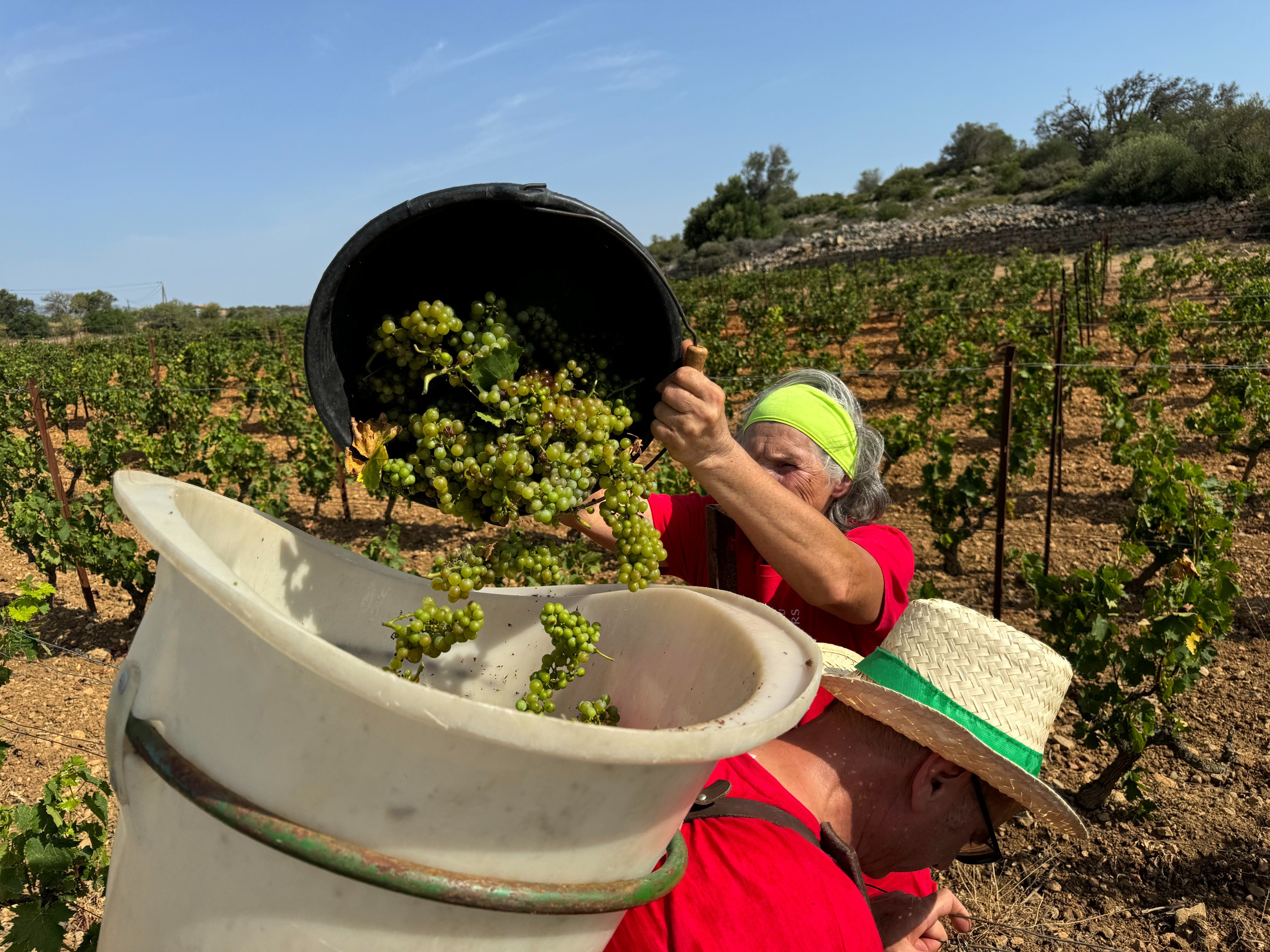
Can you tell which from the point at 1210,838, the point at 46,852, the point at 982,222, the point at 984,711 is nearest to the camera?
the point at 984,711

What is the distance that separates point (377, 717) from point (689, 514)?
1885 millimetres

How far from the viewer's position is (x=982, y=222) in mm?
36906

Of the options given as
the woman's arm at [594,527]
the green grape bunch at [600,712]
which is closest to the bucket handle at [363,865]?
the green grape bunch at [600,712]

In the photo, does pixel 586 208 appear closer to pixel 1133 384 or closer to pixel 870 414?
pixel 870 414

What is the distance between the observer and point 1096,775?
426cm

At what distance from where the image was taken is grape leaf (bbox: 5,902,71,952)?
6.04 ft

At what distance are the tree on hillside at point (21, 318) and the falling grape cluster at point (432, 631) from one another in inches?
2128

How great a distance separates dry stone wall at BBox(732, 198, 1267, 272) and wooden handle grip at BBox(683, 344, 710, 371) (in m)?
31.0

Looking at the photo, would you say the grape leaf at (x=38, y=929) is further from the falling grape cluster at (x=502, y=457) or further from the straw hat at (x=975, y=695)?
the straw hat at (x=975, y=695)

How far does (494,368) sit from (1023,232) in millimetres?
36331

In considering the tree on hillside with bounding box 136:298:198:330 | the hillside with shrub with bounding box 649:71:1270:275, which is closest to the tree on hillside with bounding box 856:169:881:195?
the hillside with shrub with bounding box 649:71:1270:275

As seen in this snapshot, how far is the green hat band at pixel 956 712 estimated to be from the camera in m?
1.59

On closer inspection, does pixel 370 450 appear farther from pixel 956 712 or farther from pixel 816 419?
pixel 816 419

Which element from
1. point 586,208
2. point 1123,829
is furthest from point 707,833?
point 1123,829
